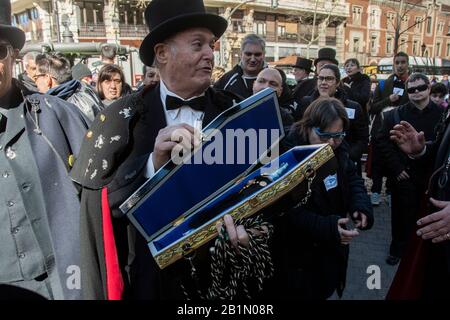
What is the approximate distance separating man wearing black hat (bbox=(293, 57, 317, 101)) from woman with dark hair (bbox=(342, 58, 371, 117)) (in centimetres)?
55

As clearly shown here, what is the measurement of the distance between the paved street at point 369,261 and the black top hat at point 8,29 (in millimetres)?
3129

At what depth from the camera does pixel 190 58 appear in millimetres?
1519

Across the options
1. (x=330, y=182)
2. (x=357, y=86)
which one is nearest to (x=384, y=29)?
(x=357, y=86)

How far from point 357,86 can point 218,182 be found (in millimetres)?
5069

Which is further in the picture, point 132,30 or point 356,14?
point 356,14

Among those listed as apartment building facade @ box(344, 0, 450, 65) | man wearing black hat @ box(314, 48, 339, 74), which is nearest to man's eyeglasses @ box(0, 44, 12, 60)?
man wearing black hat @ box(314, 48, 339, 74)

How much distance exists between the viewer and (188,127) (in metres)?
1.27

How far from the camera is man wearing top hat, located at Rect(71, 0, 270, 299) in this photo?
1466mm

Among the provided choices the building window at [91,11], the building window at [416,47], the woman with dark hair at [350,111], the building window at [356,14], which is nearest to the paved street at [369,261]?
the woman with dark hair at [350,111]

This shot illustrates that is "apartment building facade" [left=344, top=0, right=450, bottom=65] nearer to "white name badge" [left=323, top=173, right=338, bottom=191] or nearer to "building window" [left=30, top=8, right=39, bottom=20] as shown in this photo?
"building window" [left=30, top=8, right=39, bottom=20]

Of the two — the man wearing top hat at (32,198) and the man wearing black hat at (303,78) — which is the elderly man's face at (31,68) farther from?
the man wearing black hat at (303,78)

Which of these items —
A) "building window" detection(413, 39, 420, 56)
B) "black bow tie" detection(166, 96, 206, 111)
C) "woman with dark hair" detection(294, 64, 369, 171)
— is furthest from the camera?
"building window" detection(413, 39, 420, 56)

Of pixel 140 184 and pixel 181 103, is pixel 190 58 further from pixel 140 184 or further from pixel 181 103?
pixel 140 184
